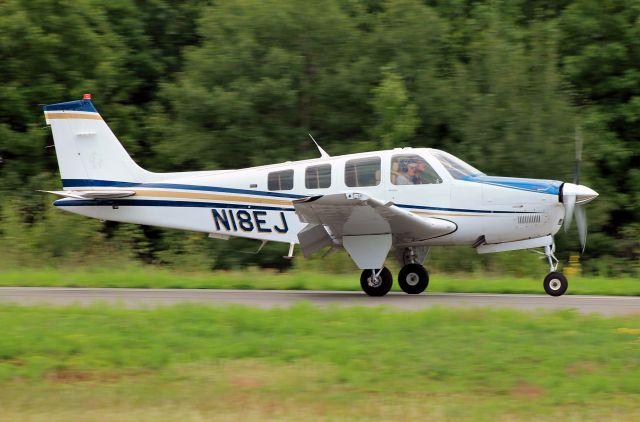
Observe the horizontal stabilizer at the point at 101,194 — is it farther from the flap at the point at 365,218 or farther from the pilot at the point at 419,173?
the pilot at the point at 419,173

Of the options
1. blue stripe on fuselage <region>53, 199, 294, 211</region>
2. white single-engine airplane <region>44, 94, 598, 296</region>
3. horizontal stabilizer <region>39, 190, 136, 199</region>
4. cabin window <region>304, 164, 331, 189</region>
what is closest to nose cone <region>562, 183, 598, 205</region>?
white single-engine airplane <region>44, 94, 598, 296</region>

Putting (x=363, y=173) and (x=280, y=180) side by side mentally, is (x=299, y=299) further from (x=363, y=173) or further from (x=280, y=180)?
(x=363, y=173)

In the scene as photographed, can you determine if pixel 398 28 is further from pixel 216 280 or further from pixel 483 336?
pixel 483 336

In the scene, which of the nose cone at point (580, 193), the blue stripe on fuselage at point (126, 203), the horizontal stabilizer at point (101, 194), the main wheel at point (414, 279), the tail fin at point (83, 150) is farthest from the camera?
the tail fin at point (83, 150)

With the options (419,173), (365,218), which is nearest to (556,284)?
(419,173)

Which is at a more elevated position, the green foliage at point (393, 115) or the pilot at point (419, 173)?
the green foliage at point (393, 115)

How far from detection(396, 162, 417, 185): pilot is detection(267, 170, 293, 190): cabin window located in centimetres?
172

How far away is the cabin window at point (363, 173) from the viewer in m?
13.7

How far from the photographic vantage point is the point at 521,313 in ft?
35.0

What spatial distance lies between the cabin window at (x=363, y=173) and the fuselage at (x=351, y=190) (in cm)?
2

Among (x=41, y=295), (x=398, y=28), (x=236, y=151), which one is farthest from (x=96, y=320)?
(x=398, y=28)

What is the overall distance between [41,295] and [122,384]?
6.47 m

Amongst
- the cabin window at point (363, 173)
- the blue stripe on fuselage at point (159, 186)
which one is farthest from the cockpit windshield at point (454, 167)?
the blue stripe on fuselage at point (159, 186)

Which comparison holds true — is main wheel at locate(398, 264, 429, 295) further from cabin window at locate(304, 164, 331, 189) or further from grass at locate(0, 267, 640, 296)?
cabin window at locate(304, 164, 331, 189)
